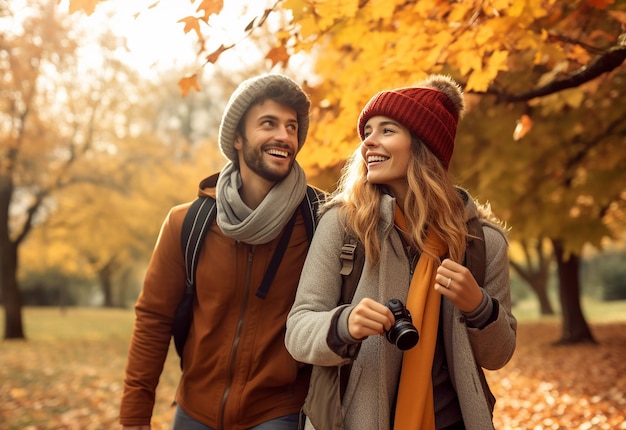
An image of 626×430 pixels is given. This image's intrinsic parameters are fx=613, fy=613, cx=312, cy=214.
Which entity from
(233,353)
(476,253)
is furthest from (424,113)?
(233,353)

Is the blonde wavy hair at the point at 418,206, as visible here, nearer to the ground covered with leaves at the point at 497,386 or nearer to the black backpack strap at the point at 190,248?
the black backpack strap at the point at 190,248

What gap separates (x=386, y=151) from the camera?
245 cm

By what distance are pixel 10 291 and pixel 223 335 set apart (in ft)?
50.8

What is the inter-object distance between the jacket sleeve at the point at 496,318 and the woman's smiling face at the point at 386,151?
441mm

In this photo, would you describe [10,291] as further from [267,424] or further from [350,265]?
[350,265]

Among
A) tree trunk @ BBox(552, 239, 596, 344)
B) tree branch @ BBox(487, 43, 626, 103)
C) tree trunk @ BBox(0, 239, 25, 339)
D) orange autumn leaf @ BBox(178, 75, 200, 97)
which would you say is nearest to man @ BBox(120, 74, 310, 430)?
orange autumn leaf @ BBox(178, 75, 200, 97)

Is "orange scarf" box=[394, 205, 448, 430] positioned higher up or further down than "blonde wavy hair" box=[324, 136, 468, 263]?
further down

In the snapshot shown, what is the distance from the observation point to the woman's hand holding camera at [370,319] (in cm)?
196

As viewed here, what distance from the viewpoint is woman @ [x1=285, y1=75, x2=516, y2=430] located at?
7.05 feet

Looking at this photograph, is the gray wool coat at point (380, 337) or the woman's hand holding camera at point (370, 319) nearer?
the woman's hand holding camera at point (370, 319)

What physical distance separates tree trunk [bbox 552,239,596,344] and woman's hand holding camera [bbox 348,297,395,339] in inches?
454

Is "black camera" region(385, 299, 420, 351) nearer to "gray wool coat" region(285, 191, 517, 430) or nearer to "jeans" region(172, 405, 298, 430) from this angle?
"gray wool coat" region(285, 191, 517, 430)

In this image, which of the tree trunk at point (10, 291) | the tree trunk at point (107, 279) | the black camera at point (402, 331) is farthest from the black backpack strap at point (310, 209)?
the tree trunk at point (107, 279)

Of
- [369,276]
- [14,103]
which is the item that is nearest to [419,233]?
[369,276]
